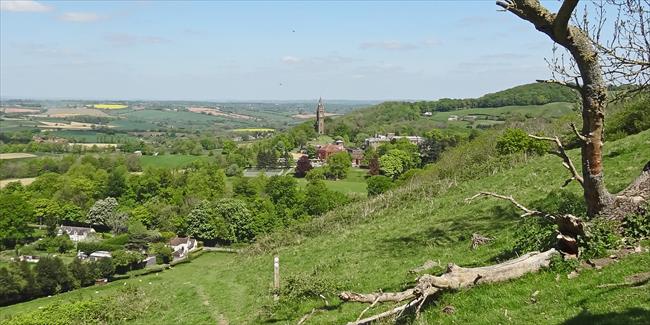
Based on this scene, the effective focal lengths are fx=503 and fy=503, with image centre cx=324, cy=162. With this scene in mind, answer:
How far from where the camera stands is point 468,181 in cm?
3131

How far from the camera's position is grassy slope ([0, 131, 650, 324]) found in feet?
29.9

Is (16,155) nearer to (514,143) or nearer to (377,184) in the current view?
(377,184)

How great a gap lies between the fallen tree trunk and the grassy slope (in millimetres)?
230

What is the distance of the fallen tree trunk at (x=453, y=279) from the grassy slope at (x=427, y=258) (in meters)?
0.23

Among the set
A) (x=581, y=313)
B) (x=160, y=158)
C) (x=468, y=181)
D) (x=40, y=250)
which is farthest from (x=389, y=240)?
(x=160, y=158)

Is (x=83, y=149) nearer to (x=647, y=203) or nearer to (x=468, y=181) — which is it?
(x=468, y=181)

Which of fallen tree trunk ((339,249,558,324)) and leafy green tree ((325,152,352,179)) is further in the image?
leafy green tree ((325,152,352,179))

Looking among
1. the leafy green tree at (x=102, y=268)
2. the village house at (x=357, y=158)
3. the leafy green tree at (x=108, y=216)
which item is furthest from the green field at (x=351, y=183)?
the leafy green tree at (x=102, y=268)

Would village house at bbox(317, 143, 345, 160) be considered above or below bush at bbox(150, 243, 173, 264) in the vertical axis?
above

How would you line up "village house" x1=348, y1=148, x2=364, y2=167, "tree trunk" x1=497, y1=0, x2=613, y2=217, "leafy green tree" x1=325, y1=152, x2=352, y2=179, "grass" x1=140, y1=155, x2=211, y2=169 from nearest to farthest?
"tree trunk" x1=497, y1=0, x2=613, y2=217, "leafy green tree" x1=325, y1=152, x2=352, y2=179, "village house" x1=348, y1=148, x2=364, y2=167, "grass" x1=140, y1=155, x2=211, y2=169

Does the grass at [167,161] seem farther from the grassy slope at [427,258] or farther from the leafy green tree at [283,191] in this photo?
the grassy slope at [427,258]

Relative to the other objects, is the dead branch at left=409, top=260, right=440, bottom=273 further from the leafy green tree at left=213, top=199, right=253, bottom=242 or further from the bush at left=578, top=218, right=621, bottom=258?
the leafy green tree at left=213, top=199, right=253, bottom=242

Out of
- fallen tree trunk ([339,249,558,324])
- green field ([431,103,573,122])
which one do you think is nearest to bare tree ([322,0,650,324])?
fallen tree trunk ([339,249,558,324])

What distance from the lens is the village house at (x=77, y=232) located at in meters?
91.4
